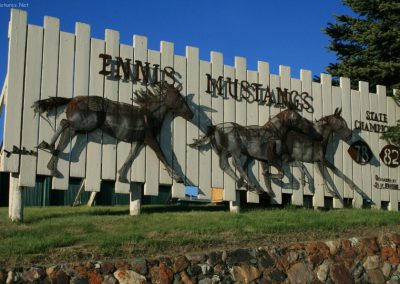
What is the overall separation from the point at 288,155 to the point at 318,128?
1.03 m

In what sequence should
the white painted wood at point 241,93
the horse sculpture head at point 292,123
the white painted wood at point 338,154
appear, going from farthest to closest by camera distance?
the white painted wood at point 338,154 < the horse sculpture head at point 292,123 < the white painted wood at point 241,93

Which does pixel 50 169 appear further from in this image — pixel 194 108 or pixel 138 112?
pixel 194 108

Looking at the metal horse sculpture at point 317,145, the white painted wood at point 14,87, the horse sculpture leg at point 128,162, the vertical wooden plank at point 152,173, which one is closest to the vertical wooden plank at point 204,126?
the vertical wooden plank at point 152,173

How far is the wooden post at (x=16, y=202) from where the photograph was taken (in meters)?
10.3

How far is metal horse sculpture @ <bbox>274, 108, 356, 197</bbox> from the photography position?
1330cm

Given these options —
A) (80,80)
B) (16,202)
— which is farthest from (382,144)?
(16,202)

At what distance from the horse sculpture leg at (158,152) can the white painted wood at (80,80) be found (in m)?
1.22

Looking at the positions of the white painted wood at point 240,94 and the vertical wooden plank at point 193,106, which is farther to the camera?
the white painted wood at point 240,94

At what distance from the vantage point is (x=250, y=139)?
1273 centimetres

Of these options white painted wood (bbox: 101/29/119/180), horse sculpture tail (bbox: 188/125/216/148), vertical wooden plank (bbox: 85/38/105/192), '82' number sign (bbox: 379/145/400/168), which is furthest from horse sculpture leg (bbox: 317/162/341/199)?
vertical wooden plank (bbox: 85/38/105/192)

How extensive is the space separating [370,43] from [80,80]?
32.7 ft

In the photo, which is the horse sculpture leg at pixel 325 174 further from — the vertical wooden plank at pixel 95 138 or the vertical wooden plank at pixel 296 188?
the vertical wooden plank at pixel 95 138

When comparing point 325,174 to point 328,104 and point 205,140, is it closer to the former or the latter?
point 328,104

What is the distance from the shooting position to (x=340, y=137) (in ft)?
46.1
